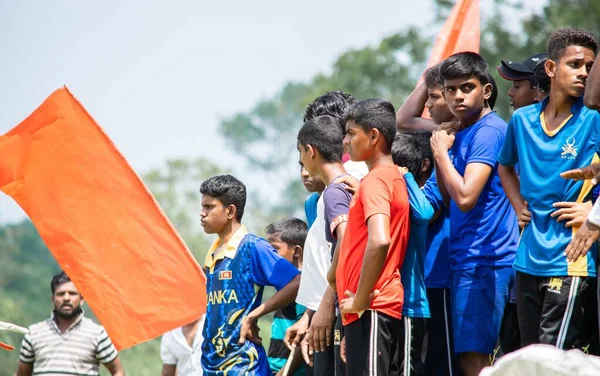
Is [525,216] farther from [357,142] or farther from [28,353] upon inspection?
[28,353]

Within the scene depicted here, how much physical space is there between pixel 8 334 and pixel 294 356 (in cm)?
1661

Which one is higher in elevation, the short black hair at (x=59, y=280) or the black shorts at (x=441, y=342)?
the short black hair at (x=59, y=280)

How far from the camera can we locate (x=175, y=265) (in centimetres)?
687

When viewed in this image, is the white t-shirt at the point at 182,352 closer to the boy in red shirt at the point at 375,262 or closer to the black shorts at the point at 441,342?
the black shorts at the point at 441,342

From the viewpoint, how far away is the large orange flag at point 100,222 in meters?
6.76

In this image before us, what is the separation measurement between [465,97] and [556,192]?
100 centimetres

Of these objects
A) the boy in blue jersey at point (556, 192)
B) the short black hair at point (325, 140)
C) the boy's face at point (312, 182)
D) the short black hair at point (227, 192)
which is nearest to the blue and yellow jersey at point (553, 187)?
the boy in blue jersey at point (556, 192)

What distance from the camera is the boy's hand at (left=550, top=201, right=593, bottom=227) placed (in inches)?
168

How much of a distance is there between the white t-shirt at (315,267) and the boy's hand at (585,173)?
1.65 meters

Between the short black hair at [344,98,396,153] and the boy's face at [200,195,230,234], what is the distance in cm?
148

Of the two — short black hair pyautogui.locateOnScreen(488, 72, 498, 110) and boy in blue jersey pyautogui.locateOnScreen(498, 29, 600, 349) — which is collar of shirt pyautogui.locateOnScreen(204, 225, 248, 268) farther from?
boy in blue jersey pyautogui.locateOnScreen(498, 29, 600, 349)

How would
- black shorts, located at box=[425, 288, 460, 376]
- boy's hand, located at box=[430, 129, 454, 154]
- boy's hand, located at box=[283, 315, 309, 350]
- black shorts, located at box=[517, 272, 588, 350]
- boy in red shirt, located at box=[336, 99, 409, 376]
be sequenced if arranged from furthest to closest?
boy's hand, located at box=[283, 315, 309, 350]
black shorts, located at box=[425, 288, 460, 376]
boy's hand, located at box=[430, 129, 454, 154]
boy in red shirt, located at box=[336, 99, 409, 376]
black shorts, located at box=[517, 272, 588, 350]

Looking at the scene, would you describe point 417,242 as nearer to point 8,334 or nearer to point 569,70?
point 569,70

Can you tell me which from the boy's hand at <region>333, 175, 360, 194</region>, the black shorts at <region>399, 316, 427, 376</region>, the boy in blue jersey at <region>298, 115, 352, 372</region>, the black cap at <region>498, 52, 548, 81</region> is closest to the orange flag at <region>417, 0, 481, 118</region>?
the black cap at <region>498, 52, 548, 81</region>
